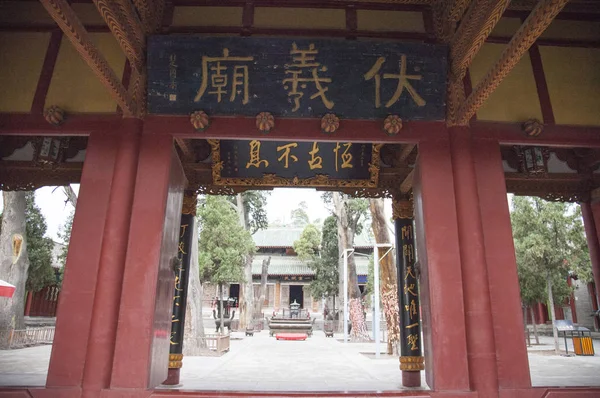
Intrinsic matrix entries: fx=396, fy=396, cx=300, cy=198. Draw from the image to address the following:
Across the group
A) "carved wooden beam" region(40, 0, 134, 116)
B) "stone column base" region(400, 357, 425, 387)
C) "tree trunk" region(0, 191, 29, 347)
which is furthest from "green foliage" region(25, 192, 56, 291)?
"stone column base" region(400, 357, 425, 387)

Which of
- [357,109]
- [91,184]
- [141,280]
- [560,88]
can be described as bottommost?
[141,280]

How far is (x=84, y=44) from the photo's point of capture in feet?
10.7

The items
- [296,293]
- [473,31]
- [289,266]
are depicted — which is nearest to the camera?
[473,31]

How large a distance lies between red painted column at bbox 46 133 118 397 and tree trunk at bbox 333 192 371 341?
15.3 metres

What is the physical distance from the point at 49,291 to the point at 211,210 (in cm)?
1237

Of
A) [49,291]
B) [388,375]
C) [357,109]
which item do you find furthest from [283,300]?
[357,109]

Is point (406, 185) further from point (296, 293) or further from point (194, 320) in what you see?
point (296, 293)

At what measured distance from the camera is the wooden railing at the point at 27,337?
12.9 m

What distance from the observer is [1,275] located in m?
13.4

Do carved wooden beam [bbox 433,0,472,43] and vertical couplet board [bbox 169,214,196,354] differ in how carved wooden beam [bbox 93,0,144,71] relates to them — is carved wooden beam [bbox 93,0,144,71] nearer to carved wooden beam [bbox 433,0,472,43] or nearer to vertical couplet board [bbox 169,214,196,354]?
vertical couplet board [bbox 169,214,196,354]

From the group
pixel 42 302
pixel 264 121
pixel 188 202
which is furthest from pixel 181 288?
pixel 42 302

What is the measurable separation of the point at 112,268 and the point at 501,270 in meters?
3.91

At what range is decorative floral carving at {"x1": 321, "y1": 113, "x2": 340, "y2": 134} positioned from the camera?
13.9 ft

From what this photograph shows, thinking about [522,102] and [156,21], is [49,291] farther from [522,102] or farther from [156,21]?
[522,102]
